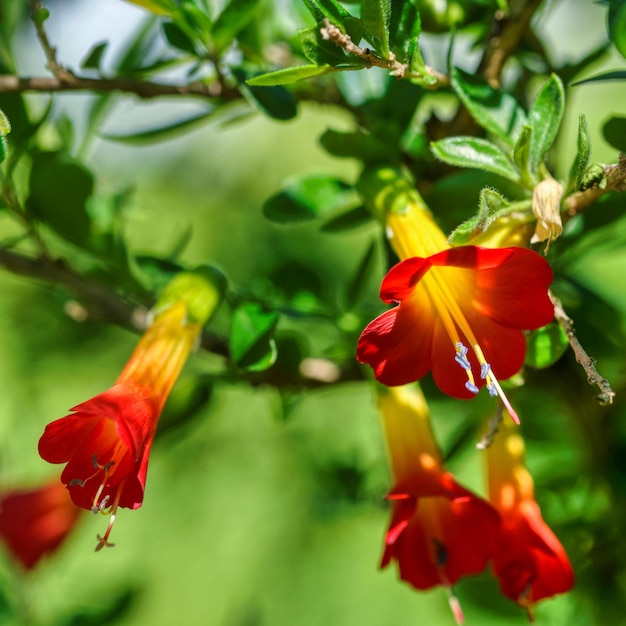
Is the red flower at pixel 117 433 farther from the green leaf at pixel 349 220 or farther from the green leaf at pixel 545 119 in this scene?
the green leaf at pixel 545 119

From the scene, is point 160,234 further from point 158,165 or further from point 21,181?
point 21,181

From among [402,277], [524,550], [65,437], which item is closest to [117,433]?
[65,437]

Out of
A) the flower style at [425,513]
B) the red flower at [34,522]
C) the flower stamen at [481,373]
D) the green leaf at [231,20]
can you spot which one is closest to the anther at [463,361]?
the flower stamen at [481,373]

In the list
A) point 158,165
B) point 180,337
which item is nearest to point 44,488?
point 180,337

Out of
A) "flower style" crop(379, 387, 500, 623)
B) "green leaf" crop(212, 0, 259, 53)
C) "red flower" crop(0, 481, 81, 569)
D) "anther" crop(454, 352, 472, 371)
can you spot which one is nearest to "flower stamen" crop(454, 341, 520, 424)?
"anther" crop(454, 352, 472, 371)

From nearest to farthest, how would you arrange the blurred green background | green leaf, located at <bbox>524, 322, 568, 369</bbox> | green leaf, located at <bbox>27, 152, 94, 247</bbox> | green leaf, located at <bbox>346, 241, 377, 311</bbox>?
green leaf, located at <bbox>524, 322, 568, 369</bbox> < green leaf, located at <bbox>27, 152, 94, 247</bbox> < green leaf, located at <bbox>346, 241, 377, 311</bbox> < the blurred green background

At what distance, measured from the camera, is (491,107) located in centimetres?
71

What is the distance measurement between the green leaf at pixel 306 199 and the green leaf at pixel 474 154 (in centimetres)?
19

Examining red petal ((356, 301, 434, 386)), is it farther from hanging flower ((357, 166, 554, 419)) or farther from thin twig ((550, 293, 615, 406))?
thin twig ((550, 293, 615, 406))

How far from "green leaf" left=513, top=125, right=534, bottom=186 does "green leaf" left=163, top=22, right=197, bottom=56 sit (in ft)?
1.20

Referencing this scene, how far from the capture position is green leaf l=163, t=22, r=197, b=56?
82 centimetres

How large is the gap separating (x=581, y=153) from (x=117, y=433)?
0.42m

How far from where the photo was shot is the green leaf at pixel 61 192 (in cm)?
82

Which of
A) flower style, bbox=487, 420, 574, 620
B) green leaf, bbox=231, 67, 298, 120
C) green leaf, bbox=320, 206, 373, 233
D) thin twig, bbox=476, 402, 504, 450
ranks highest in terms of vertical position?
green leaf, bbox=231, 67, 298, 120
